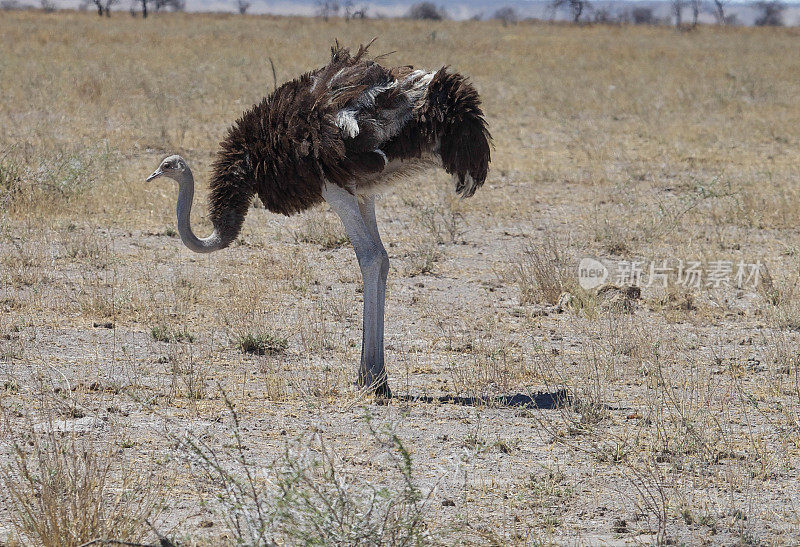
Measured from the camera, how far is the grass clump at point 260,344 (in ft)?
22.2

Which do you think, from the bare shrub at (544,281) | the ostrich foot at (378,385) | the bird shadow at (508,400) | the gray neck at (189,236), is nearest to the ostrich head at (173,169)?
the gray neck at (189,236)

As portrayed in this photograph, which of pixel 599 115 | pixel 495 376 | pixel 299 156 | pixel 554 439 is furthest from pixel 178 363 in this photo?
pixel 599 115

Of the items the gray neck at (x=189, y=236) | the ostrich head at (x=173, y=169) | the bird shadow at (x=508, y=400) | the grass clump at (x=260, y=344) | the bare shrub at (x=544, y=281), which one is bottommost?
the bird shadow at (x=508, y=400)

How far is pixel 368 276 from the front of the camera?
611 cm

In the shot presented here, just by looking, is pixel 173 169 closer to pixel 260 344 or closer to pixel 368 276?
pixel 260 344

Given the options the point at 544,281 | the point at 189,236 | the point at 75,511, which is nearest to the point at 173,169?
the point at 189,236

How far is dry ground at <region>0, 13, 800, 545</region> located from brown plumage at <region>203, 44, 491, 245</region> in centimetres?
115

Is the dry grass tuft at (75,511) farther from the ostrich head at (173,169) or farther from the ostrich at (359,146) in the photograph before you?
the ostrich head at (173,169)

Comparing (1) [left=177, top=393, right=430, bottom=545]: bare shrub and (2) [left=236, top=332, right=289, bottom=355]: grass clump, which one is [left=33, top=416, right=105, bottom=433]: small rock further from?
(2) [left=236, top=332, right=289, bottom=355]: grass clump

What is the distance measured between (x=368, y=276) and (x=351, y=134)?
0.85m

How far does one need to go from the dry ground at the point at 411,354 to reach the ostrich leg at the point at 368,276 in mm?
195

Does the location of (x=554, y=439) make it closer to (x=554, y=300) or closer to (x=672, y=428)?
(x=672, y=428)

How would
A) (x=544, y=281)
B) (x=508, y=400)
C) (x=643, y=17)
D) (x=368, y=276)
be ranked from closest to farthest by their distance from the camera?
(x=508, y=400) → (x=368, y=276) → (x=544, y=281) → (x=643, y=17)

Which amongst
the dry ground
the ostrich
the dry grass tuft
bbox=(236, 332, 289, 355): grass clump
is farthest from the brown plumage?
A: the dry grass tuft
